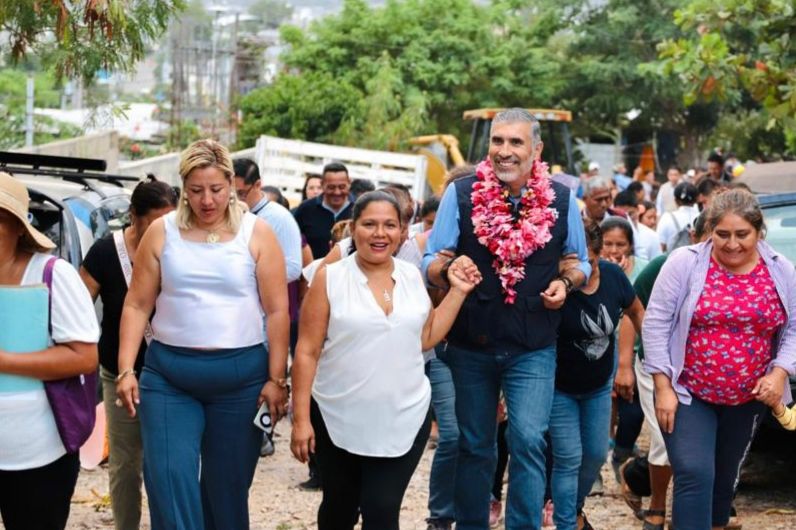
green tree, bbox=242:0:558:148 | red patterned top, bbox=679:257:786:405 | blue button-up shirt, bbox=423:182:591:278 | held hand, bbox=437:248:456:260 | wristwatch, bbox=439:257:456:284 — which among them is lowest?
red patterned top, bbox=679:257:786:405

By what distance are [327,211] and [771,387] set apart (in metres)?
5.33

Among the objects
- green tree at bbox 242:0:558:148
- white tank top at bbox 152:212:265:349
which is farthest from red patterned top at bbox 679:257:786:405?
green tree at bbox 242:0:558:148

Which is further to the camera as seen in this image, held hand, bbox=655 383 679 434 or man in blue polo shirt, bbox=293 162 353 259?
man in blue polo shirt, bbox=293 162 353 259

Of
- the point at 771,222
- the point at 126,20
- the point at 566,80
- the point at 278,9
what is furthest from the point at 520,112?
the point at 278,9

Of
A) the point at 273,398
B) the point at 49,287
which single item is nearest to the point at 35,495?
the point at 49,287

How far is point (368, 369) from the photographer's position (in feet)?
18.9

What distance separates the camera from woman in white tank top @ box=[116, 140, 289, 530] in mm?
5727

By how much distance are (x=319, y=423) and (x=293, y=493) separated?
306 centimetres

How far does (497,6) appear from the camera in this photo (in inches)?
1887

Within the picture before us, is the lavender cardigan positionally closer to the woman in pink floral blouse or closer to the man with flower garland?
the woman in pink floral blouse

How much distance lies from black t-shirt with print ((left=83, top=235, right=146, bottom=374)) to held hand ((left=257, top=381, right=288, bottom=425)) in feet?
3.20

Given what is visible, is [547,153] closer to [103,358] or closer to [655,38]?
[655,38]

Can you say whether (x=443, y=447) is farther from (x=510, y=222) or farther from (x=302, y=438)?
(x=302, y=438)

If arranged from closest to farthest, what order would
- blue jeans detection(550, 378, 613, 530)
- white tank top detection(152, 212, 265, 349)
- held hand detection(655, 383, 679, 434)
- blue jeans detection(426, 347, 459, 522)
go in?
white tank top detection(152, 212, 265, 349), held hand detection(655, 383, 679, 434), blue jeans detection(550, 378, 613, 530), blue jeans detection(426, 347, 459, 522)
